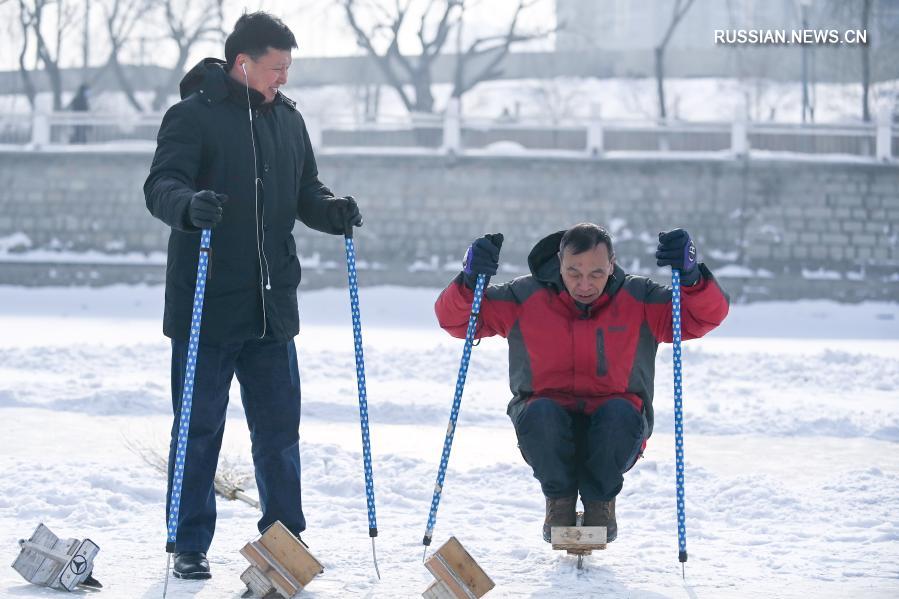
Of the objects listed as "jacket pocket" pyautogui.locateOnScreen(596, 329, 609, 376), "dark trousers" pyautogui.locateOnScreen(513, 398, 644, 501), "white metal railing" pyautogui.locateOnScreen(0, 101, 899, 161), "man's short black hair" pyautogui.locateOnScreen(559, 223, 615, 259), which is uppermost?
"white metal railing" pyautogui.locateOnScreen(0, 101, 899, 161)

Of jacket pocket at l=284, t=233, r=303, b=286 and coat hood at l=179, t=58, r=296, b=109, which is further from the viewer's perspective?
jacket pocket at l=284, t=233, r=303, b=286

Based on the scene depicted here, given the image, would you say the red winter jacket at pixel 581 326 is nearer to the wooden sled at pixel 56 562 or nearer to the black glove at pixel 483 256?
the black glove at pixel 483 256

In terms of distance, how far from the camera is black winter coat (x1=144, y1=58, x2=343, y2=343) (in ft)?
13.0

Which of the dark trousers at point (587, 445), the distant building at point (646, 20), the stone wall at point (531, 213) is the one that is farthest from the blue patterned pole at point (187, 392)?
the distant building at point (646, 20)

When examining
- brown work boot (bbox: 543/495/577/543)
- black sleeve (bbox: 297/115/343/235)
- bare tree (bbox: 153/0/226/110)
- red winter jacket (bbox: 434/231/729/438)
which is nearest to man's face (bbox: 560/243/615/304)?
red winter jacket (bbox: 434/231/729/438)

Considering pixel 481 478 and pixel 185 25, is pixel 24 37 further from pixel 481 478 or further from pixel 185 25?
pixel 481 478

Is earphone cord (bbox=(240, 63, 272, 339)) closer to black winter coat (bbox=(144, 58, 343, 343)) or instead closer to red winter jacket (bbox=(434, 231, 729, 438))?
black winter coat (bbox=(144, 58, 343, 343))

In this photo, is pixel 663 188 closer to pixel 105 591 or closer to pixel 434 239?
pixel 434 239

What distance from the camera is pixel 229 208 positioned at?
403 centimetres

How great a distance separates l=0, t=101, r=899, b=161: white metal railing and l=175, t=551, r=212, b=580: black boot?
774 inches

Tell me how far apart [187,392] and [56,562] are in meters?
0.61

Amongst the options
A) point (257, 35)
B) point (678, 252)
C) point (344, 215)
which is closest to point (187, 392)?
point (344, 215)

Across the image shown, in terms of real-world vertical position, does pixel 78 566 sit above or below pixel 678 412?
below

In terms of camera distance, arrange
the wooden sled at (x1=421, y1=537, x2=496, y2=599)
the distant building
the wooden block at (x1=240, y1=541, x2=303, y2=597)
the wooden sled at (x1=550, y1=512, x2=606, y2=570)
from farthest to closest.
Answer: the distant building
the wooden sled at (x1=550, y1=512, x2=606, y2=570)
the wooden block at (x1=240, y1=541, x2=303, y2=597)
the wooden sled at (x1=421, y1=537, x2=496, y2=599)
